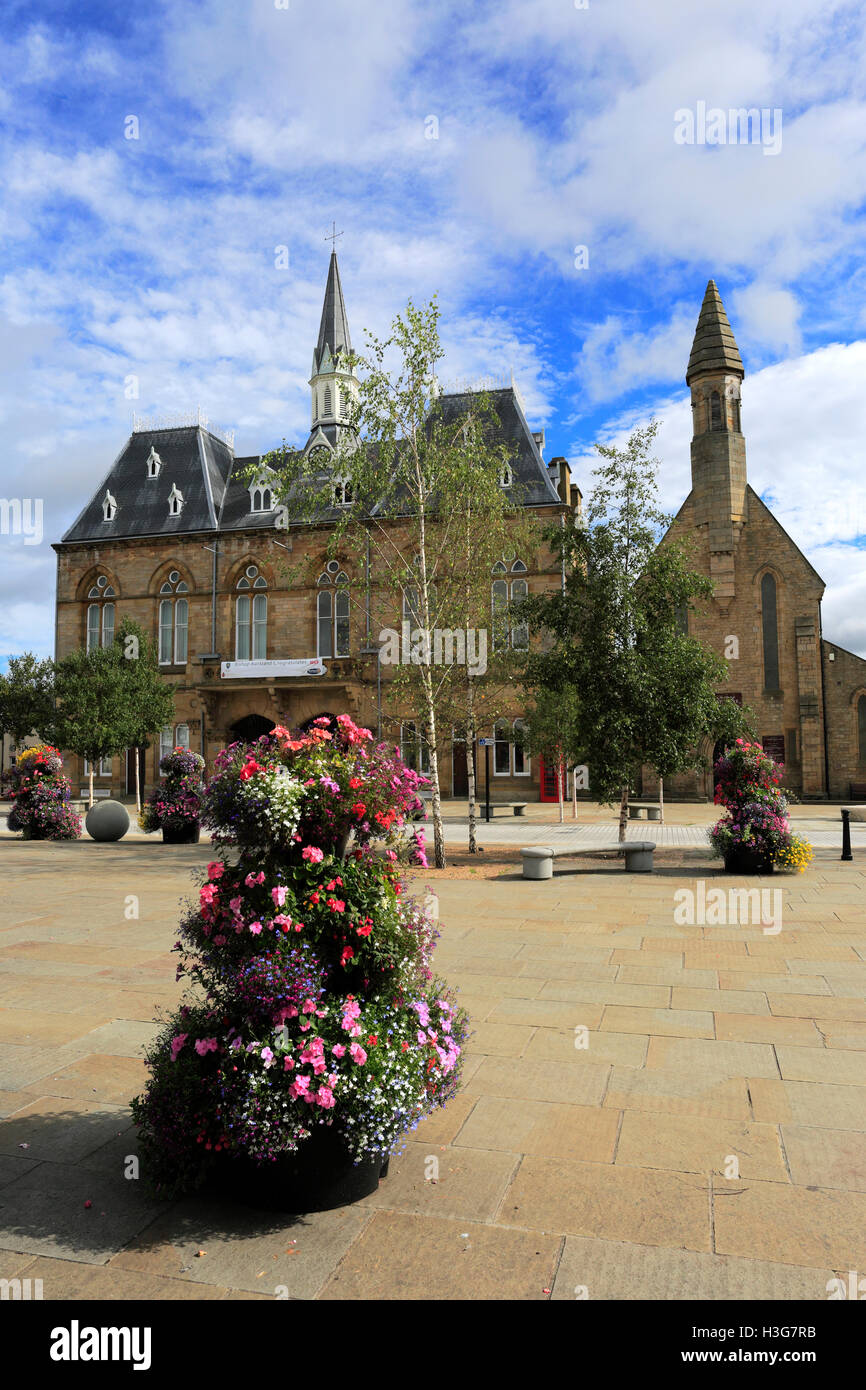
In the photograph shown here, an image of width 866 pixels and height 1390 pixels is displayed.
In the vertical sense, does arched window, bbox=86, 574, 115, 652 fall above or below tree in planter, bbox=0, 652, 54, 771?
above

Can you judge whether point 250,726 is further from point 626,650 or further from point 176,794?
point 626,650

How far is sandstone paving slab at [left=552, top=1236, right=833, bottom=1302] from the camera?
3.25 m

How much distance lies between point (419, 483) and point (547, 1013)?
1260 centimetres

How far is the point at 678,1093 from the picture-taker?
17.2 ft

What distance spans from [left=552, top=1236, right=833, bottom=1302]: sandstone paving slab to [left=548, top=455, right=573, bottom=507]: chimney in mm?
39435

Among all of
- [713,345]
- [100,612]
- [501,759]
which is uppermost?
[713,345]

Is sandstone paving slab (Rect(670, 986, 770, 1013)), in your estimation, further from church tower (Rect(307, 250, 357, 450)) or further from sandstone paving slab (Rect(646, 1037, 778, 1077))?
church tower (Rect(307, 250, 357, 450))

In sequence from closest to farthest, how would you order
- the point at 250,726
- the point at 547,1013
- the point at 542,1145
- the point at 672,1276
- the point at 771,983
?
the point at 672,1276 < the point at 542,1145 < the point at 547,1013 < the point at 771,983 < the point at 250,726

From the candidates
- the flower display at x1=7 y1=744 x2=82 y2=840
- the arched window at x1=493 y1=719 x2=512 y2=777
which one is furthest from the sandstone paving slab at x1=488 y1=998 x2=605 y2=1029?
the arched window at x1=493 y1=719 x2=512 y2=777

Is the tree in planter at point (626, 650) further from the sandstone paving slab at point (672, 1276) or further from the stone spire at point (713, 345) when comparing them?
the stone spire at point (713, 345)

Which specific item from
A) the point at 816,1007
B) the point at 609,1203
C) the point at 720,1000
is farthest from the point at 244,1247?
the point at 816,1007

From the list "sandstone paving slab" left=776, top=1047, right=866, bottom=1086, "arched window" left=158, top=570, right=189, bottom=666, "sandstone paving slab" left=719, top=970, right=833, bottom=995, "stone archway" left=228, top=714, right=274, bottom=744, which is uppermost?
"arched window" left=158, top=570, right=189, bottom=666

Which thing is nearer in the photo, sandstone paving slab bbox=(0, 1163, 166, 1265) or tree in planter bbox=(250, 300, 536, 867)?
sandstone paving slab bbox=(0, 1163, 166, 1265)

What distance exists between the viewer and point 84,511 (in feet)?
152
